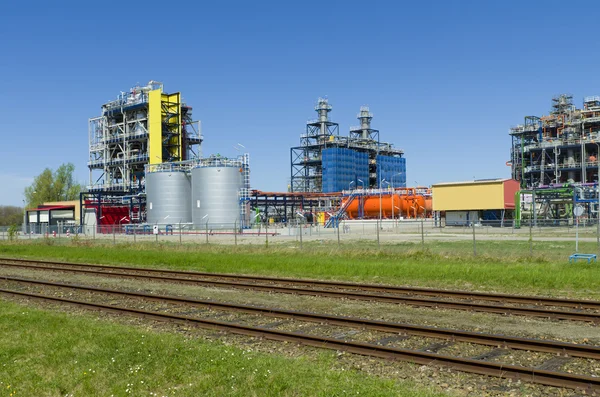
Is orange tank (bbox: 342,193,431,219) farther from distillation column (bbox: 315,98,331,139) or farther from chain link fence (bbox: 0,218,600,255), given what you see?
distillation column (bbox: 315,98,331,139)

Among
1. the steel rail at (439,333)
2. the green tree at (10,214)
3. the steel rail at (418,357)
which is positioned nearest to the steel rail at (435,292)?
the steel rail at (439,333)

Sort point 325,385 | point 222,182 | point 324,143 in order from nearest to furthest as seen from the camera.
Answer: point 325,385
point 222,182
point 324,143

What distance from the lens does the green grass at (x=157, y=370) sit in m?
8.95

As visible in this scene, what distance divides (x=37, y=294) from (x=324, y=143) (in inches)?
3941

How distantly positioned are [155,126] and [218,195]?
2421 cm

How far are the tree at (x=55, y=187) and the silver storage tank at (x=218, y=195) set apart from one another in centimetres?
7905

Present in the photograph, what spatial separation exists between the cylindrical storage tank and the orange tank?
1088 inches

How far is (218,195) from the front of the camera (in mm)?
71062

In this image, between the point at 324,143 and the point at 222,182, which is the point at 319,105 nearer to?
the point at 324,143

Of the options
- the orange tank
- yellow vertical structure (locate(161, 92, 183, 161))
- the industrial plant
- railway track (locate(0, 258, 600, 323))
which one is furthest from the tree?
railway track (locate(0, 258, 600, 323))

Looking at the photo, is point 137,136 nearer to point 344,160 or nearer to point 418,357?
point 344,160

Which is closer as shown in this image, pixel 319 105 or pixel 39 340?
pixel 39 340

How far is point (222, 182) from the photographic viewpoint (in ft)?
233

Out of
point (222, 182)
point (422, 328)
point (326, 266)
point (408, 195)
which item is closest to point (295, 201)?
point (408, 195)
